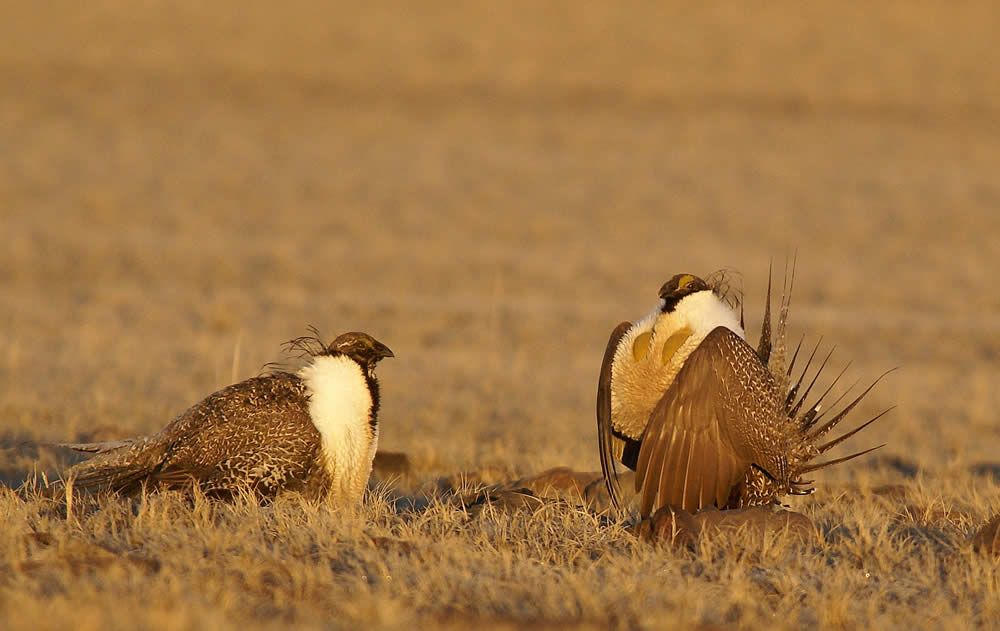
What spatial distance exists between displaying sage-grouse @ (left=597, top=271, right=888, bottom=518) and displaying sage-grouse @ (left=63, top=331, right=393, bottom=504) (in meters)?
0.75

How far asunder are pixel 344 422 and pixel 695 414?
1.06 metres

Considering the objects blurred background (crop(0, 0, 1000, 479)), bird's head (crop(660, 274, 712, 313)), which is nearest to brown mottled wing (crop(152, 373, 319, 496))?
bird's head (crop(660, 274, 712, 313))

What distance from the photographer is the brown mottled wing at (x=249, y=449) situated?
4.59 meters

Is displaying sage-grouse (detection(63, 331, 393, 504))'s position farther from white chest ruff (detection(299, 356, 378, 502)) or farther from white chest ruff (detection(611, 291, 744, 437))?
white chest ruff (detection(611, 291, 744, 437))

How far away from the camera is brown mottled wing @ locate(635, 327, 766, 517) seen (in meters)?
4.39

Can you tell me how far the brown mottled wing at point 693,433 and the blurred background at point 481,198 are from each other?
5.96 feet

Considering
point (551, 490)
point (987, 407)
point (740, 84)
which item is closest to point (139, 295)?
point (987, 407)

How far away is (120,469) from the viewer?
15.6ft

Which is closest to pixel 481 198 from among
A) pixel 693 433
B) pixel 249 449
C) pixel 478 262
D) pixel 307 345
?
pixel 478 262

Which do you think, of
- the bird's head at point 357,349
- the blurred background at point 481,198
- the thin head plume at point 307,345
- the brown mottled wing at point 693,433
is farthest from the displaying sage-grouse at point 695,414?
the blurred background at point 481,198

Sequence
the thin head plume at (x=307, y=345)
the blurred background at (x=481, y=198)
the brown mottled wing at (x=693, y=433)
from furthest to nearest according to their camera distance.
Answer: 1. the blurred background at (x=481, y=198)
2. the thin head plume at (x=307, y=345)
3. the brown mottled wing at (x=693, y=433)

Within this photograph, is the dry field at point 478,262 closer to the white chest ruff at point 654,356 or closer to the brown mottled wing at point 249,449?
the brown mottled wing at point 249,449

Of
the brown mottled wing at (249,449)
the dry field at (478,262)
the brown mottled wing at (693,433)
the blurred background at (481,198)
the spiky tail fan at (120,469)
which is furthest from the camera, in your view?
the blurred background at (481,198)

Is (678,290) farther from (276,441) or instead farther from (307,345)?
(276,441)
